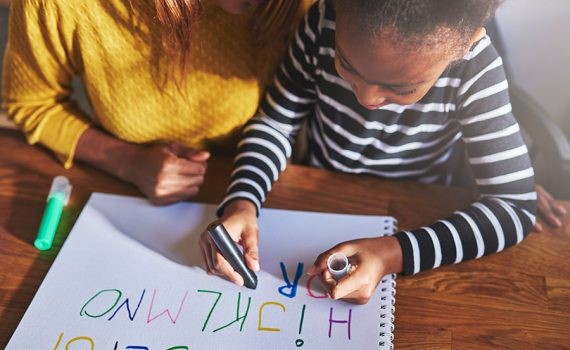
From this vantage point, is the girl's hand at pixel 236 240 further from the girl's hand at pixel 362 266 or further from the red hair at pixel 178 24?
the red hair at pixel 178 24

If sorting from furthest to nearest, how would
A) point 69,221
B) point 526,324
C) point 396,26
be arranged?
point 69,221
point 526,324
point 396,26

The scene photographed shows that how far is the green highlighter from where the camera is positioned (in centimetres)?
73

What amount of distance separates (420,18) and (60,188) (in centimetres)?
49

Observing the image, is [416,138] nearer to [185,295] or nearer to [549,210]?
[549,210]

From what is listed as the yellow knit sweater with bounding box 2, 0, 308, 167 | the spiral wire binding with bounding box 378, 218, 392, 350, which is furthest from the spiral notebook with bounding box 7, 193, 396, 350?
the yellow knit sweater with bounding box 2, 0, 308, 167

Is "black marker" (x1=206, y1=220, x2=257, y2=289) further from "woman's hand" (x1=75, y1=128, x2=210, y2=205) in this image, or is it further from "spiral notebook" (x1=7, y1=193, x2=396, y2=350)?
"woman's hand" (x1=75, y1=128, x2=210, y2=205)

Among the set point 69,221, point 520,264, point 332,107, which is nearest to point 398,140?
point 332,107

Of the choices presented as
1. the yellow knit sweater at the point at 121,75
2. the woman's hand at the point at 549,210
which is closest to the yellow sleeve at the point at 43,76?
the yellow knit sweater at the point at 121,75

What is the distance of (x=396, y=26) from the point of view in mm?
563

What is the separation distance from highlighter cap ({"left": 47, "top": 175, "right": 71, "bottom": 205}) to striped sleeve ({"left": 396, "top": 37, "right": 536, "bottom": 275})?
414 millimetres

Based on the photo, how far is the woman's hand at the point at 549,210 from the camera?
30.1 inches

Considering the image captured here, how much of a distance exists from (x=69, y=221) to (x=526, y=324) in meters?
0.54

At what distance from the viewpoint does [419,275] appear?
71 cm

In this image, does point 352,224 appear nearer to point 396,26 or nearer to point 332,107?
point 332,107
